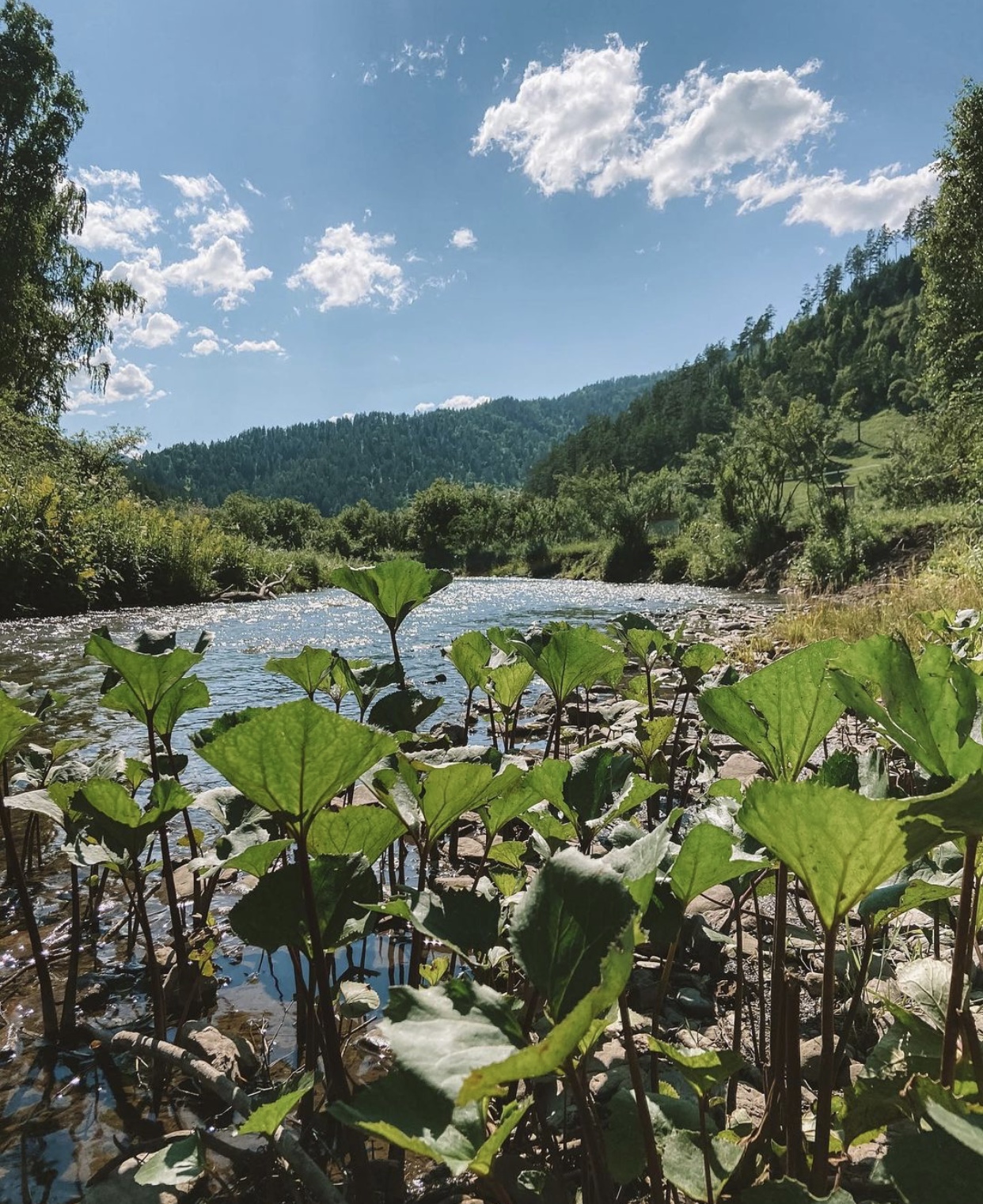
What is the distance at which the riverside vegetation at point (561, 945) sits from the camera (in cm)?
60

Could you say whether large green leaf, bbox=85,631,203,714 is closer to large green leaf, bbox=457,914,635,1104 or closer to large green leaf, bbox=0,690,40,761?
large green leaf, bbox=0,690,40,761

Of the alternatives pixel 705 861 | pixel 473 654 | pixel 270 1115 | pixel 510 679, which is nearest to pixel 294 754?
pixel 270 1115

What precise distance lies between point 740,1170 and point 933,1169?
0.46 metres

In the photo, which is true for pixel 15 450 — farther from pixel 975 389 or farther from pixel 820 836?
pixel 975 389

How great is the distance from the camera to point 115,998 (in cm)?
211

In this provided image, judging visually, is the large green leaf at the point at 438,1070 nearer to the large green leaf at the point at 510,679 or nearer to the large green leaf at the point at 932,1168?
the large green leaf at the point at 932,1168

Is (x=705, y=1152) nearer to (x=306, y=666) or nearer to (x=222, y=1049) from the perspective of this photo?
(x=306, y=666)

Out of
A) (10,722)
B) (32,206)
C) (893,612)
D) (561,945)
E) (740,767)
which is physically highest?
(32,206)

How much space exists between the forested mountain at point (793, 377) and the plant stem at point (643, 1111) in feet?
241

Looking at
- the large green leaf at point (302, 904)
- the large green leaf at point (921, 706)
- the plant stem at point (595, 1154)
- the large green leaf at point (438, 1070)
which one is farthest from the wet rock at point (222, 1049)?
the large green leaf at point (921, 706)

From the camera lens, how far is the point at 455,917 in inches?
30.7

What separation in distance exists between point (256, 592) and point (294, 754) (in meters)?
21.2

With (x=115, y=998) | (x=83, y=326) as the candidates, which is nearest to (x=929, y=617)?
(x=115, y=998)

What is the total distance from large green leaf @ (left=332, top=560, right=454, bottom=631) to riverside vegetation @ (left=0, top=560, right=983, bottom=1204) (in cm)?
1
